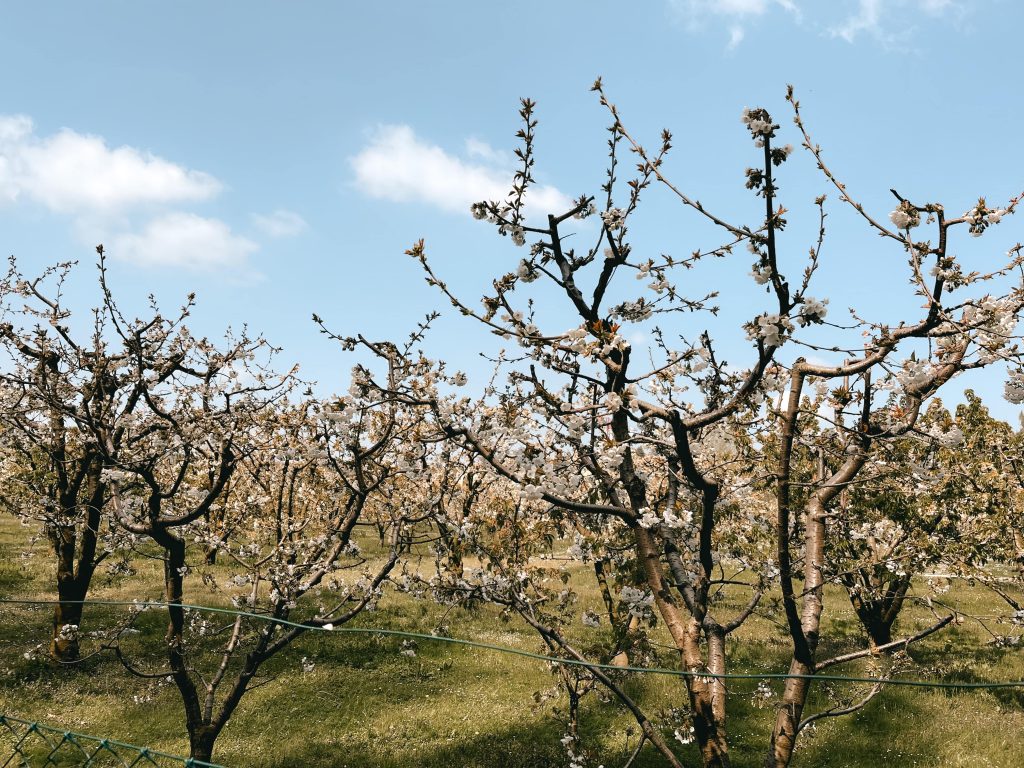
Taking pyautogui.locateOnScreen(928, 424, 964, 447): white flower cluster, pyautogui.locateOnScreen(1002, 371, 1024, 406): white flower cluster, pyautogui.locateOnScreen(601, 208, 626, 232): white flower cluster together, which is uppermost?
pyautogui.locateOnScreen(601, 208, 626, 232): white flower cluster

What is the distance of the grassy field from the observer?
A: 10.1 metres

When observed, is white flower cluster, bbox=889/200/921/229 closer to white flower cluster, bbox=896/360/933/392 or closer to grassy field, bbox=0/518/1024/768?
white flower cluster, bbox=896/360/933/392

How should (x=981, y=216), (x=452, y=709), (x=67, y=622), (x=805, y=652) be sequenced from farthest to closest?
(x=67, y=622) → (x=452, y=709) → (x=805, y=652) → (x=981, y=216)

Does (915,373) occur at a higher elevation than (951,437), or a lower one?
higher

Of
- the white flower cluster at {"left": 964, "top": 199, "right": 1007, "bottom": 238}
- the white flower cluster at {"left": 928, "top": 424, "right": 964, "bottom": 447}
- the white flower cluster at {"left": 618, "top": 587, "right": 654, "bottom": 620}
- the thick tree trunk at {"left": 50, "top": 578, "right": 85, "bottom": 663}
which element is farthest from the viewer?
the thick tree trunk at {"left": 50, "top": 578, "right": 85, "bottom": 663}

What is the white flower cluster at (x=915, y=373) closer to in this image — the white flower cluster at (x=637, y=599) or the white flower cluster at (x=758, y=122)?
the white flower cluster at (x=758, y=122)

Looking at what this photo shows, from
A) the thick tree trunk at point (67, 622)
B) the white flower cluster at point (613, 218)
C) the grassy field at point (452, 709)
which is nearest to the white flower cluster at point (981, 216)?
the white flower cluster at point (613, 218)

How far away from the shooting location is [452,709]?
38.7ft

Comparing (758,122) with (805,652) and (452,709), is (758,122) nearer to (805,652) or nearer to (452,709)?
(805,652)

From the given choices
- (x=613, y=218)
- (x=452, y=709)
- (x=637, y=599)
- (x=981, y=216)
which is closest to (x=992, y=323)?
(x=981, y=216)

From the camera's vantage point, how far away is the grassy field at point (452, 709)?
399 inches

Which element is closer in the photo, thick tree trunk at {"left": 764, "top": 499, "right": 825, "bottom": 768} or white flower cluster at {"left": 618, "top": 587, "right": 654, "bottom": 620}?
thick tree trunk at {"left": 764, "top": 499, "right": 825, "bottom": 768}

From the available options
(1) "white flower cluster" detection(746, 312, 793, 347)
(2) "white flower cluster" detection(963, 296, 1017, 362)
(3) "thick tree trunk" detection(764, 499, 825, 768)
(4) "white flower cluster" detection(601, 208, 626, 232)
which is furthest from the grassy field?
(4) "white flower cluster" detection(601, 208, 626, 232)

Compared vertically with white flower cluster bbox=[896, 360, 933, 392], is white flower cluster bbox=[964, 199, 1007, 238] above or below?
above
